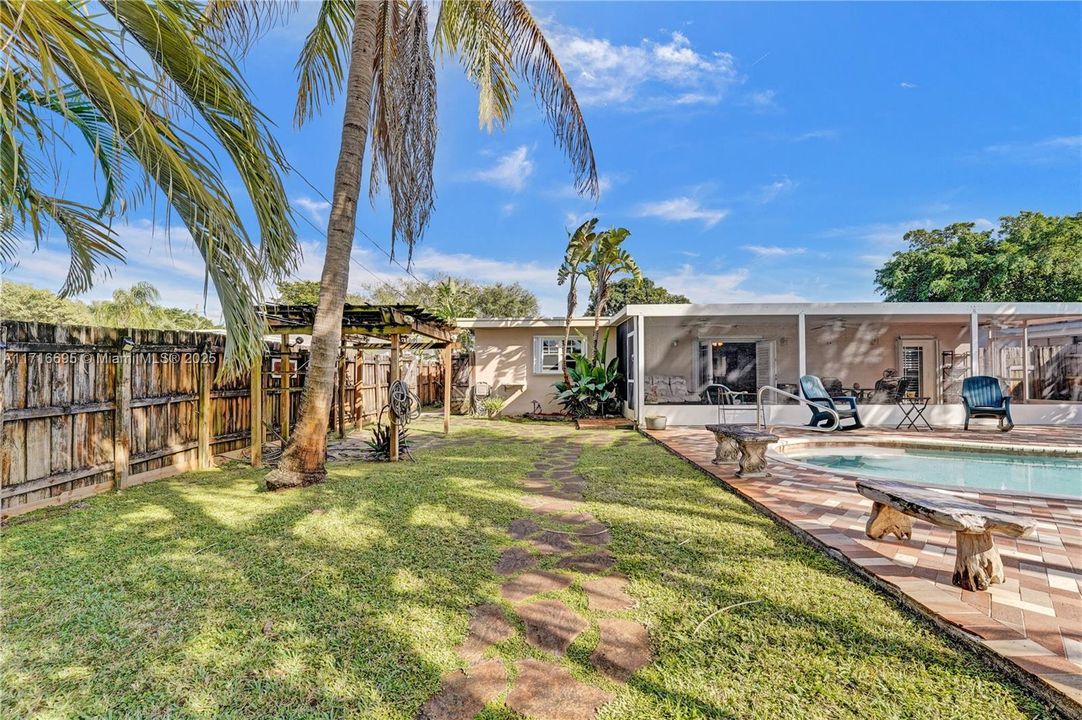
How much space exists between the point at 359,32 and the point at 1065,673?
7879 millimetres

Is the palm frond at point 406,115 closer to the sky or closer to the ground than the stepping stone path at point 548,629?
closer to the sky

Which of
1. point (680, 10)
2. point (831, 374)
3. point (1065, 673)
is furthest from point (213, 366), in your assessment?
point (831, 374)

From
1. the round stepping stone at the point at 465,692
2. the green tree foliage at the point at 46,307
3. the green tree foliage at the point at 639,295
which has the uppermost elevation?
the green tree foliage at the point at 639,295

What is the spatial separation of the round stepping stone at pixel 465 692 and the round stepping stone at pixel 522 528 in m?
1.75

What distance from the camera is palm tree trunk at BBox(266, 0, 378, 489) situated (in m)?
5.49

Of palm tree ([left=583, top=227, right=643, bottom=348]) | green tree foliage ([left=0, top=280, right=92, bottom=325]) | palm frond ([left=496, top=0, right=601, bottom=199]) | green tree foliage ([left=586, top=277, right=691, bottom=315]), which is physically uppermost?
green tree foliage ([left=586, top=277, right=691, bottom=315])

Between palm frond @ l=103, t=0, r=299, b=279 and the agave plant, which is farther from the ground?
palm frond @ l=103, t=0, r=299, b=279

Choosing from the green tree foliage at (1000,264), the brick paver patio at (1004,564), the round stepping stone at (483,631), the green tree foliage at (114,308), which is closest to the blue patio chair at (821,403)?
the brick paver patio at (1004,564)

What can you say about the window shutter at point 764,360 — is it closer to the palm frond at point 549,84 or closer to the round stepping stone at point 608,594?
the palm frond at point 549,84

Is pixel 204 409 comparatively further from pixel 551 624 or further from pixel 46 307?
pixel 46 307

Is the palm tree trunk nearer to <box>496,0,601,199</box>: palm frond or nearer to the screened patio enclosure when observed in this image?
<box>496,0,601,199</box>: palm frond

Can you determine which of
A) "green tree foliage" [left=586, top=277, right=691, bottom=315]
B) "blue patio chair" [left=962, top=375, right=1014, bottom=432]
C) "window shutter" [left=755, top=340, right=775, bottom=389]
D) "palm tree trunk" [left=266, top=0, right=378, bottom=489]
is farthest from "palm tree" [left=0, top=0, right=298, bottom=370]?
"green tree foliage" [left=586, top=277, right=691, bottom=315]

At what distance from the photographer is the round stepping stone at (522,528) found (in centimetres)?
390

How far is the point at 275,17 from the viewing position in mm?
6301
